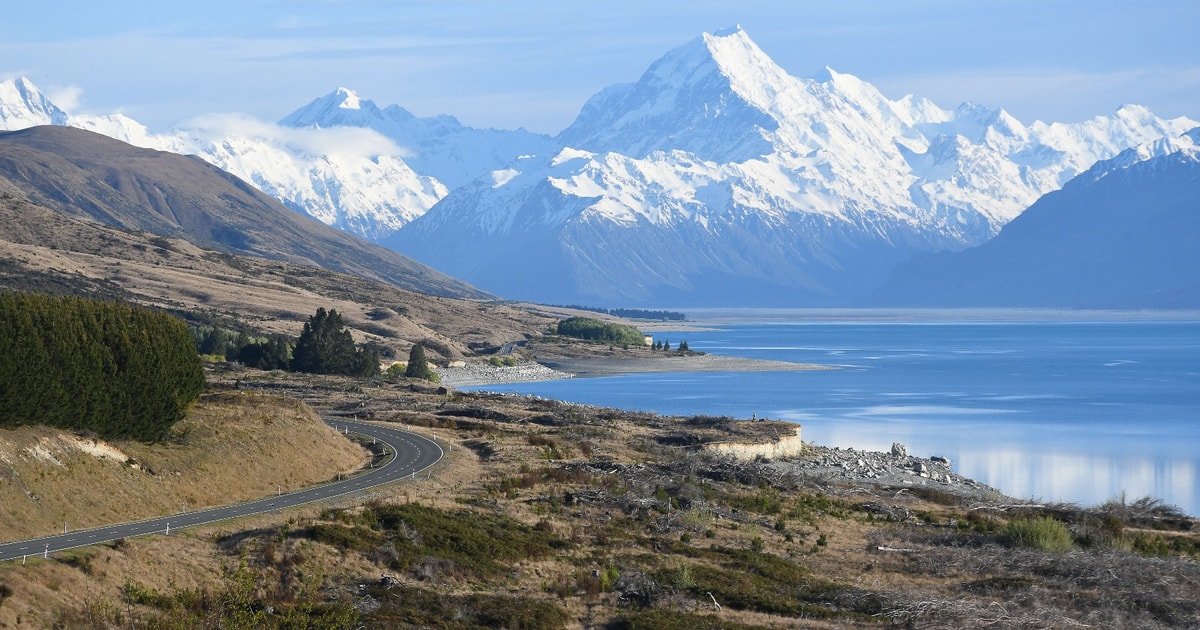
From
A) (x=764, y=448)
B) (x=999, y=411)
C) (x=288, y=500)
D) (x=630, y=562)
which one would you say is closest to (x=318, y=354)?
(x=764, y=448)

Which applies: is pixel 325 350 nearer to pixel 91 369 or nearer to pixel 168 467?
pixel 91 369

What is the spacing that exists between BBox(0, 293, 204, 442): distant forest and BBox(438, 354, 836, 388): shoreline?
100422 millimetres

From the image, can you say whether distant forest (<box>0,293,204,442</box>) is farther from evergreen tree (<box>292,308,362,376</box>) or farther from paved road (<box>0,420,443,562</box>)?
evergreen tree (<box>292,308,362,376</box>)

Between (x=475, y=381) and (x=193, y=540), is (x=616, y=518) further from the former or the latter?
(x=475, y=381)

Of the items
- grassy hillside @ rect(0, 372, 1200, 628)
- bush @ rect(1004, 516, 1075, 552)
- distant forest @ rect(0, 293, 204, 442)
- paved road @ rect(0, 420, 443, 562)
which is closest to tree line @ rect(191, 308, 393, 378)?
paved road @ rect(0, 420, 443, 562)

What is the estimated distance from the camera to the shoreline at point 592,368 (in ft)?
534

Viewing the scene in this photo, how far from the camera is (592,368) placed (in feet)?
609

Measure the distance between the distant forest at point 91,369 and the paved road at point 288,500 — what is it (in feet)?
16.9

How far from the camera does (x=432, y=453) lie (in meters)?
60.9

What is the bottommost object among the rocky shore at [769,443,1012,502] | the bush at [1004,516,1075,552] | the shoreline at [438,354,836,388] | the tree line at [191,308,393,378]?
the bush at [1004,516,1075,552]

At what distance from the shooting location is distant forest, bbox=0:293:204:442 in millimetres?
43562

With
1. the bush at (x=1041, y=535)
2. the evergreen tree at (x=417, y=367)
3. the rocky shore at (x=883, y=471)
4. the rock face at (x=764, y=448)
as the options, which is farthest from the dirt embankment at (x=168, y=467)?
the evergreen tree at (x=417, y=367)

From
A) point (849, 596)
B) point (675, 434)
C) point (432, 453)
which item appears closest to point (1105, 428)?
point (675, 434)

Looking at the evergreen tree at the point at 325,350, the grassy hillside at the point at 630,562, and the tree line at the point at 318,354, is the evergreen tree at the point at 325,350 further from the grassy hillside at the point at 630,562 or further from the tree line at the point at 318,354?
the grassy hillside at the point at 630,562
